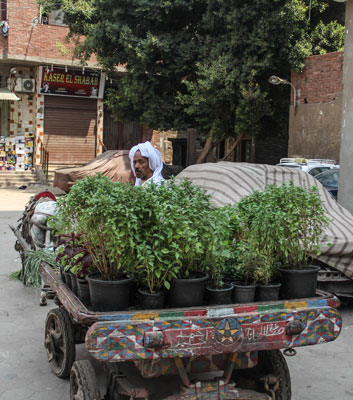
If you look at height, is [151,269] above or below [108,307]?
above

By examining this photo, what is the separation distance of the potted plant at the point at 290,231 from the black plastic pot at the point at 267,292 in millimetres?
122

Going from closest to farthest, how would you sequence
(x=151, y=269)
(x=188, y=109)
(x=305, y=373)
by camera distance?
1. (x=151, y=269)
2. (x=305, y=373)
3. (x=188, y=109)

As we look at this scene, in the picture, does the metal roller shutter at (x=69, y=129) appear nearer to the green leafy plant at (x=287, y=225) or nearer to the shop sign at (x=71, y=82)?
the shop sign at (x=71, y=82)

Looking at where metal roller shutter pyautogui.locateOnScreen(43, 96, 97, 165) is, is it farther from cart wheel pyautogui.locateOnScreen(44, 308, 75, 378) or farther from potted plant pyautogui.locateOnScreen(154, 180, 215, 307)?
potted plant pyautogui.locateOnScreen(154, 180, 215, 307)

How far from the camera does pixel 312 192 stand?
3656mm

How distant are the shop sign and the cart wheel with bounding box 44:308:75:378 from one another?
67.6 ft

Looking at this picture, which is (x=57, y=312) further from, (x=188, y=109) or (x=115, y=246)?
(x=188, y=109)

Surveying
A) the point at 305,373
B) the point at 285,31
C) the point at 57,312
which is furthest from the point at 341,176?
the point at 285,31

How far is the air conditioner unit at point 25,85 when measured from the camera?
76.8ft

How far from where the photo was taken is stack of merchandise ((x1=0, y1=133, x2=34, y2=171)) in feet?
77.0

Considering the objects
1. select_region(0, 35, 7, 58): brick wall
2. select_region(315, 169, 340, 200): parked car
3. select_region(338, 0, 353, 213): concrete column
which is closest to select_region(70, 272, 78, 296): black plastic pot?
select_region(338, 0, 353, 213): concrete column

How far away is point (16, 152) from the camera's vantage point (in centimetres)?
2362

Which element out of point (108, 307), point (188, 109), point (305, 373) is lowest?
point (305, 373)

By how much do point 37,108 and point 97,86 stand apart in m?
3.02
